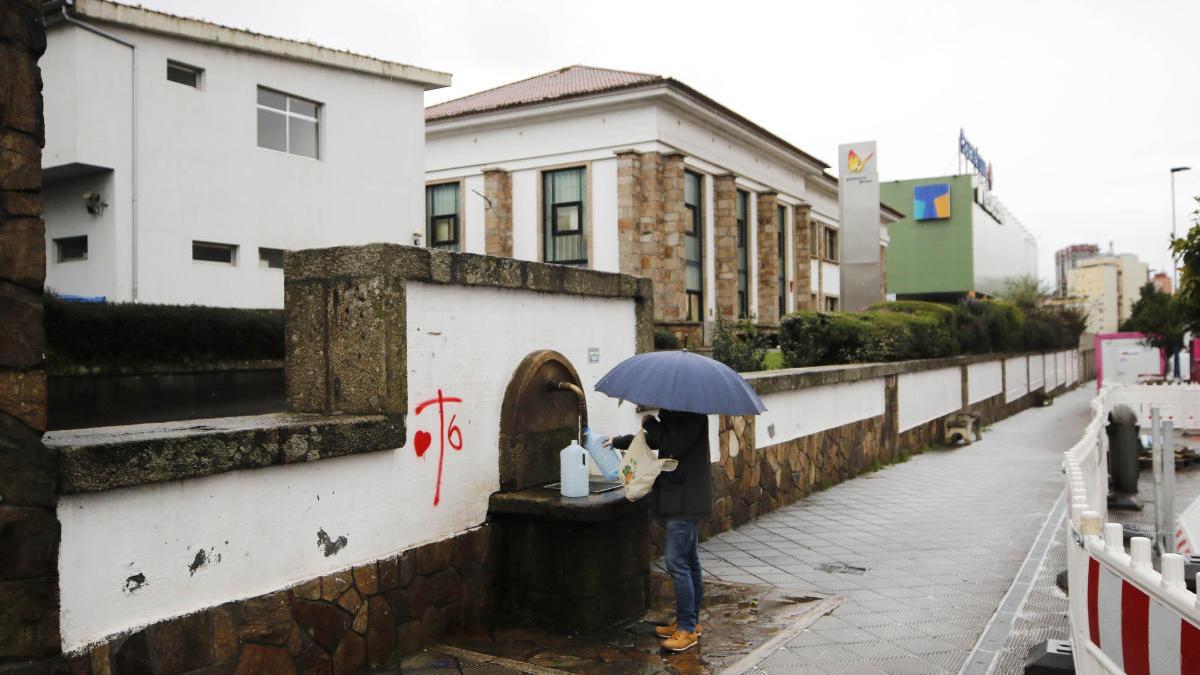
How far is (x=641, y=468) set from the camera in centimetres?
576

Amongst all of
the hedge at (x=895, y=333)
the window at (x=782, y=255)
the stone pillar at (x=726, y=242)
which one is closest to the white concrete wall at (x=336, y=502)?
the hedge at (x=895, y=333)

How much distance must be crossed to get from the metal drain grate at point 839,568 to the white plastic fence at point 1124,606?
296cm

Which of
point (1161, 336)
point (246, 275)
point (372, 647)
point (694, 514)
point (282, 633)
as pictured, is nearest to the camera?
point (282, 633)

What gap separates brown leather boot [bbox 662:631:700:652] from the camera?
554 cm

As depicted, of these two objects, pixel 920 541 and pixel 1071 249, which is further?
pixel 1071 249

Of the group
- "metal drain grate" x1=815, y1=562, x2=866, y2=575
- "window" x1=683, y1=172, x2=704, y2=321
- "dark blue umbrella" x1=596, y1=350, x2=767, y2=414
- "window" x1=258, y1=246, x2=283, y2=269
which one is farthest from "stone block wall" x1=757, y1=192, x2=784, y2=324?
"dark blue umbrella" x1=596, y1=350, x2=767, y2=414

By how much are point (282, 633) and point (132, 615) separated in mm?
811

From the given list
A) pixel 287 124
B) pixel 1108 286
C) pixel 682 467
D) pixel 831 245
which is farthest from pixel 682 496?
pixel 1108 286

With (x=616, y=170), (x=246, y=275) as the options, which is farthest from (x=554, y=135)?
(x=246, y=275)

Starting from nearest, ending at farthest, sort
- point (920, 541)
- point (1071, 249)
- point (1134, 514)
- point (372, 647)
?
point (372, 647) < point (920, 541) < point (1134, 514) < point (1071, 249)

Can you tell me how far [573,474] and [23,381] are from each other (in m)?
3.36

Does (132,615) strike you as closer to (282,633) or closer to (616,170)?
(282,633)

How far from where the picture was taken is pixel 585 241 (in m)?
31.5

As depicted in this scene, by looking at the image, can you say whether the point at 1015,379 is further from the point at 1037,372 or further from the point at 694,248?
the point at 694,248
